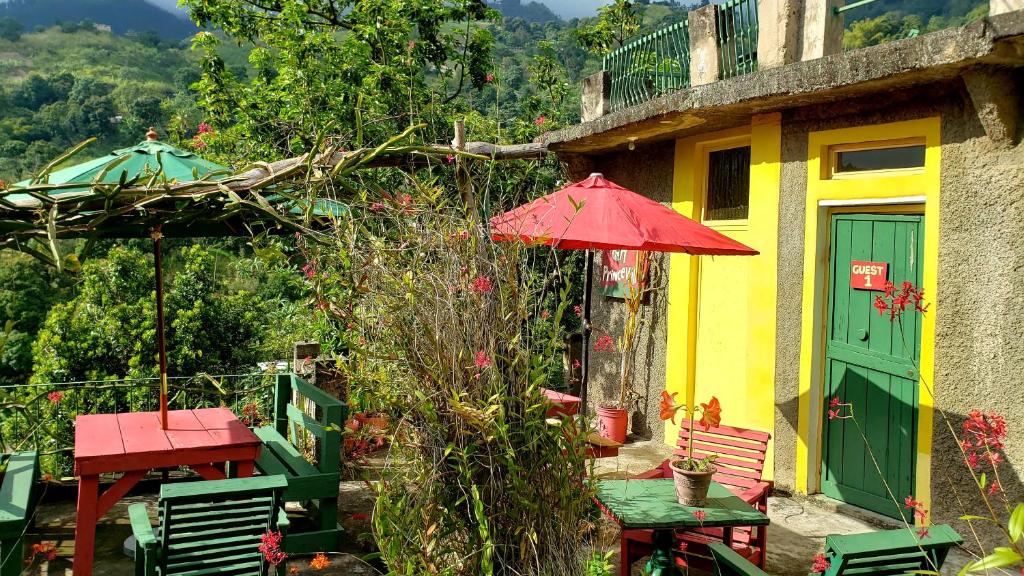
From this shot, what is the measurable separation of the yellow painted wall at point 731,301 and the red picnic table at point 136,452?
14.2ft

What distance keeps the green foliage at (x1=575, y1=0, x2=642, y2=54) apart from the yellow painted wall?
7507 mm

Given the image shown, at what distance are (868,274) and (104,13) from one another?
18804 centimetres

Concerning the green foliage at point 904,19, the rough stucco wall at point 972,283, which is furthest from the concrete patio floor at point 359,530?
the green foliage at point 904,19

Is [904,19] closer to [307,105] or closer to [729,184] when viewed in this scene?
[729,184]

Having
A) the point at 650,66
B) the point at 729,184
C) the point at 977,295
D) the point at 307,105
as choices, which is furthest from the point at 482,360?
the point at 307,105

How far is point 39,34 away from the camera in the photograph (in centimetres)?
8756

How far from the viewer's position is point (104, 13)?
164 meters

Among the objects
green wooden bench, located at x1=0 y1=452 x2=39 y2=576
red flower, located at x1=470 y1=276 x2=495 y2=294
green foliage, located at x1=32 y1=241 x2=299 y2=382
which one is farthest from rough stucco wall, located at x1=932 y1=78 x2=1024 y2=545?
green foliage, located at x1=32 y1=241 x2=299 y2=382

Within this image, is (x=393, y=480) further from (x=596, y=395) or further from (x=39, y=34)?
(x=39, y=34)

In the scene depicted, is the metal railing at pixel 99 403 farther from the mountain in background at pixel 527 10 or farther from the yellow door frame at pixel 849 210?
the mountain in background at pixel 527 10

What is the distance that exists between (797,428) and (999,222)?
233 centimetres

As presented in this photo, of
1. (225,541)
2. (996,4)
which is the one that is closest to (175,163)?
(225,541)

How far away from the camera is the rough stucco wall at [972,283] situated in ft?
17.0

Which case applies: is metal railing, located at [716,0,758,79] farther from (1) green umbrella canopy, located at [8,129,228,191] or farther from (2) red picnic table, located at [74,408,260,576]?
(2) red picnic table, located at [74,408,260,576]
